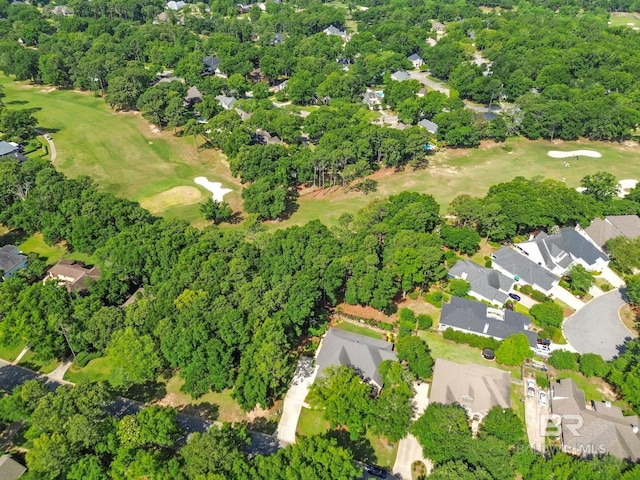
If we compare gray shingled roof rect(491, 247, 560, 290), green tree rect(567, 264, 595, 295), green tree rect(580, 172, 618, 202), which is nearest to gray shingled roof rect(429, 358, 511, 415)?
gray shingled roof rect(491, 247, 560, 290)

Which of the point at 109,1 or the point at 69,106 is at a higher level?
the point at 109,1

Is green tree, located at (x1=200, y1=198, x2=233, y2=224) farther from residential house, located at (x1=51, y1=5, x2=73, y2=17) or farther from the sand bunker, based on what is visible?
residential house, located at (x1=51, y1=5, x2=73, y2=17)

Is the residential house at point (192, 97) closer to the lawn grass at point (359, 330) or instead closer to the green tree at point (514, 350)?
the lawn grass at point (359, 330)

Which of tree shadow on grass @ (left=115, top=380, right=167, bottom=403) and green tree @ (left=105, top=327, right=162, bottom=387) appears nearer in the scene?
green tree @ (left=105, top=327, right=162, bottom=387)

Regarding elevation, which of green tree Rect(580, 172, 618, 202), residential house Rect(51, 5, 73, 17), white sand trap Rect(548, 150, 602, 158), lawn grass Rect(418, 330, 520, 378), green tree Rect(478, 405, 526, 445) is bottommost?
lawn grass Rect(418, 330, 520, 378)

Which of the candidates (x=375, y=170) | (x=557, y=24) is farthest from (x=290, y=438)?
(x=557, y=24)

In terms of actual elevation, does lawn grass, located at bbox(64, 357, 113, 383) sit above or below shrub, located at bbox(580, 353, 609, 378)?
below

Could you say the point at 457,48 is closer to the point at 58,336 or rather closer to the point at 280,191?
the point at 280,191
